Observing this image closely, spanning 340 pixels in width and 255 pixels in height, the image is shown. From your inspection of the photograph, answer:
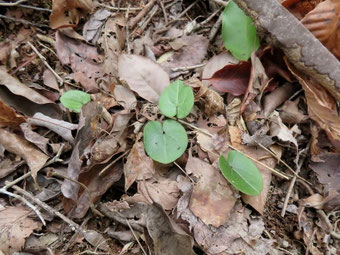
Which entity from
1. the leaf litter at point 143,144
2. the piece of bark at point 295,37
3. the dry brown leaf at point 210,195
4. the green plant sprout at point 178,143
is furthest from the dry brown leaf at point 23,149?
the piece of bark at point 295,37

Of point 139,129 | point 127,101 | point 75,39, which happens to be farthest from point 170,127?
point 75,39

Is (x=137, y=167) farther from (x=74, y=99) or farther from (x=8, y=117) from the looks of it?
(x=8, y=117)

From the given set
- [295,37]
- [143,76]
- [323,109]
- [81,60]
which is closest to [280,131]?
[323,109]

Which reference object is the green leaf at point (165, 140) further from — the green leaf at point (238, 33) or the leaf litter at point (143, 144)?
the green leaf at point (238, 33)

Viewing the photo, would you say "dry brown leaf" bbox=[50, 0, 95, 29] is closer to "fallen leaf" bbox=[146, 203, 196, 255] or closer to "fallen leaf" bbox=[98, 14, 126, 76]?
"fallen leaf" bbox=[98, 14, 126, 76]

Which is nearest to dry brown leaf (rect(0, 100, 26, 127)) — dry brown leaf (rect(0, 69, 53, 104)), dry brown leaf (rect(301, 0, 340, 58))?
dry brown leaf (rect(0, 69, 53, 104))
